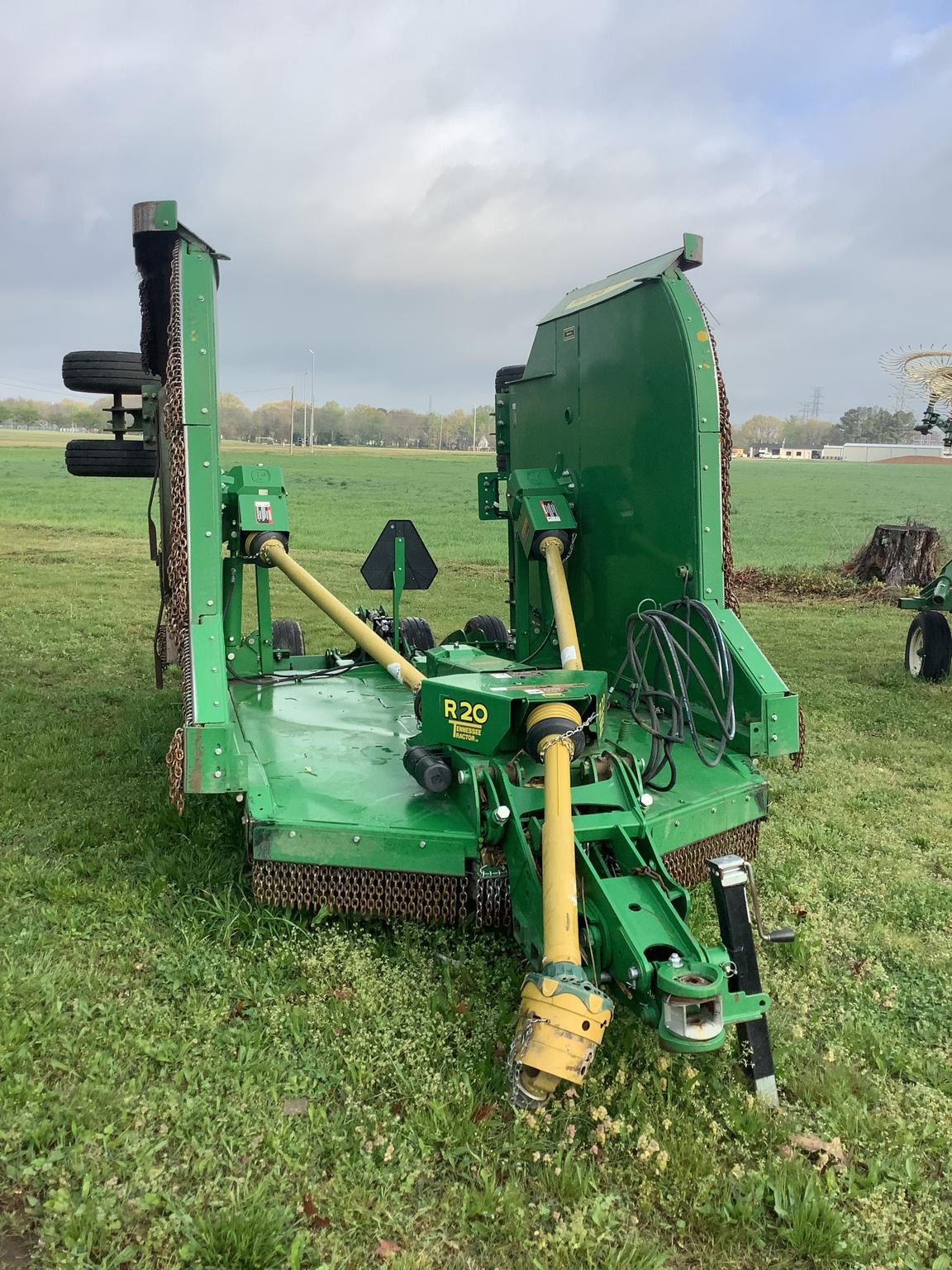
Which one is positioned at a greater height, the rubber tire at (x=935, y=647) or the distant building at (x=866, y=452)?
the distant building at (x=866, y=452)

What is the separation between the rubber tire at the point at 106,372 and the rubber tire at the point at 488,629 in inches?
101

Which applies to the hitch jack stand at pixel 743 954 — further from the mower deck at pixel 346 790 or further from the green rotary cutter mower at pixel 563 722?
the mower deck at pixel 346 790

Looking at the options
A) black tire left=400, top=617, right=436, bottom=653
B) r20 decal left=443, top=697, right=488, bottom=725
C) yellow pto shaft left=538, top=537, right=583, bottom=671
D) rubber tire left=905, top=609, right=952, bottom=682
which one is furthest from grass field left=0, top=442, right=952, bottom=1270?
rubber tire left=905, top=609, right=952, bottom=682

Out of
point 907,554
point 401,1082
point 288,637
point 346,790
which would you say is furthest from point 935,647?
point 401,1082

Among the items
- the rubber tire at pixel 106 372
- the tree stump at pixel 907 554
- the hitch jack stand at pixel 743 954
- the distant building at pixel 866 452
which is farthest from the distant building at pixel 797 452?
the hitch jack stand at pixel 743 954

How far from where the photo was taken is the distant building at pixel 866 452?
275 ft

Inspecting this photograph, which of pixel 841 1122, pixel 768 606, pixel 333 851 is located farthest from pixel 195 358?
pixel 768 606

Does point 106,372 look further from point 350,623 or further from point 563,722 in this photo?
point 563,722

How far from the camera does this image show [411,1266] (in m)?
2.10

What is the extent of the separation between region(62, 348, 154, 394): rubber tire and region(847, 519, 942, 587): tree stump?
10.3 meters

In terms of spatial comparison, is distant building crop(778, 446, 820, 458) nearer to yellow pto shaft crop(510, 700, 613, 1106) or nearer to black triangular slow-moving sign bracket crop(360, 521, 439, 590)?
black triangular slow-moving sign bracket crop(360, 521, 439, 590)

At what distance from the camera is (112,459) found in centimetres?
580

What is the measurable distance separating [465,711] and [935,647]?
6.07 metres

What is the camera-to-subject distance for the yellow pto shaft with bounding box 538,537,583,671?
439 cm
